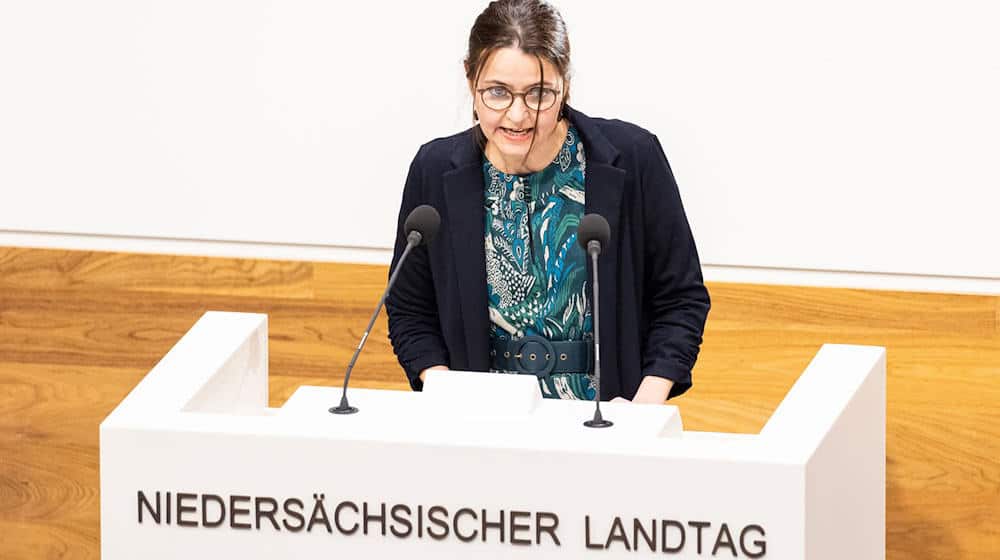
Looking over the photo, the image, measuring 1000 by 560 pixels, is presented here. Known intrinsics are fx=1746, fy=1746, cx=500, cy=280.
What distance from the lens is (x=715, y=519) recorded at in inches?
50.9

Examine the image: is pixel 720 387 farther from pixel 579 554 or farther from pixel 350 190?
pixel 579 554

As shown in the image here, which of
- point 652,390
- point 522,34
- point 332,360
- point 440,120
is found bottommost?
point 332,360

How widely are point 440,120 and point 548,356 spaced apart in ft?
3.18

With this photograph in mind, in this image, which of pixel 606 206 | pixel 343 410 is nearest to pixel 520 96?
pixel 606 206

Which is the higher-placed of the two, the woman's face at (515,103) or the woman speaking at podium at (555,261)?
the woman's face at (515,103)

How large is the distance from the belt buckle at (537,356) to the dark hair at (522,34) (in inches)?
7.8

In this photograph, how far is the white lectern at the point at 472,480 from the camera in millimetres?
1294

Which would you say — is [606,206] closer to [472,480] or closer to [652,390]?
[652,390]

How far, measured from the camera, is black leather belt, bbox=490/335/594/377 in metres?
1.73

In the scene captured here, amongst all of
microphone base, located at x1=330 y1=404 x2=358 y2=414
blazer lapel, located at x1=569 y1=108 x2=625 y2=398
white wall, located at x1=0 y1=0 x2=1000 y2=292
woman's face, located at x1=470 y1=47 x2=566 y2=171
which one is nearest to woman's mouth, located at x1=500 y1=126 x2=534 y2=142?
woman's face, located at x1=470 y1=47 x2=566 y2=171

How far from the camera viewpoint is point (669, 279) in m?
1.80

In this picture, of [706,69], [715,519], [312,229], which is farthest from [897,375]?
[715,519]

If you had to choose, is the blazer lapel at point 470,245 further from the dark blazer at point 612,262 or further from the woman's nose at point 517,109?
the woman's nose at point 517,109

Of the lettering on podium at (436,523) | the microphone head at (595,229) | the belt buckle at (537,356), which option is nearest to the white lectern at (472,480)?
the lettering on podium at (436,523)
